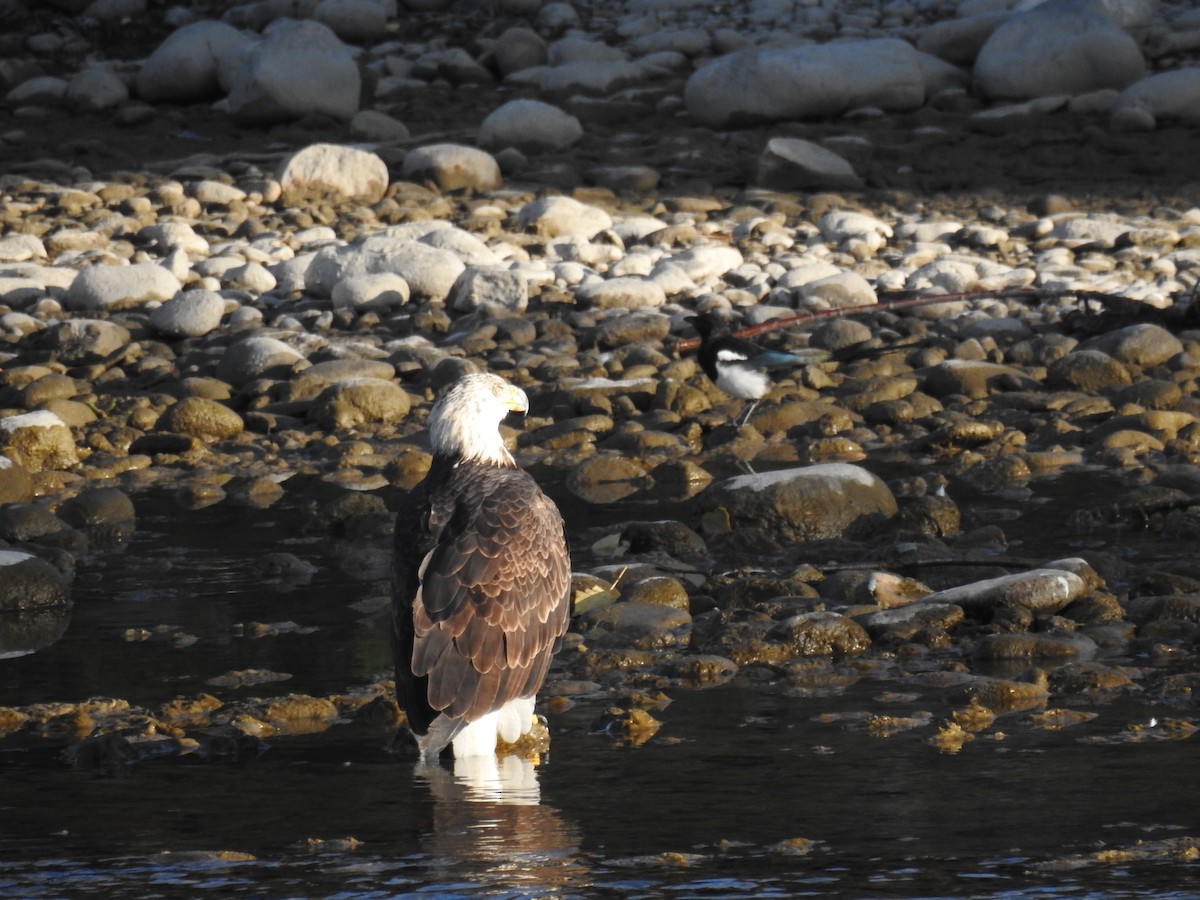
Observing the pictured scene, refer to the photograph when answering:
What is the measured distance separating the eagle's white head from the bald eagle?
8.1 inches

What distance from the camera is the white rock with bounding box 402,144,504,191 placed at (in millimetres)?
16297

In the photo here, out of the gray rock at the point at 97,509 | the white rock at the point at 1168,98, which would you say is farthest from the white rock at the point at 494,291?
the white rock at the point at 1168,98

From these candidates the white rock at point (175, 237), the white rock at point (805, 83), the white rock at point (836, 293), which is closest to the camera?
the white rock at point (836, 293)

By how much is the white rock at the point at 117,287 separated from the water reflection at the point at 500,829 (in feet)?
28.2

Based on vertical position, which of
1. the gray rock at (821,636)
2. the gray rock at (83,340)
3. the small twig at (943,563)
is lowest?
the gray rock at (821,636)

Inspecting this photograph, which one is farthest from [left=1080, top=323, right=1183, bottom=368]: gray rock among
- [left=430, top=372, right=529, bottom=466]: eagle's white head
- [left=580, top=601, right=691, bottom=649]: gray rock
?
[left=430, top=372, right=529, bottom=466]: eagle's white head

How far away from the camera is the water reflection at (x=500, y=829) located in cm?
462

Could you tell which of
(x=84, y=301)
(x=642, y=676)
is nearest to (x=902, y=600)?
(x=642, y=676)

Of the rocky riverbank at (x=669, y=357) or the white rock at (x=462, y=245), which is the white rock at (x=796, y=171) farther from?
the white rock at (x=462, y=245)

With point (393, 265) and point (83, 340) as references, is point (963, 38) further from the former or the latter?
point (83, 340)

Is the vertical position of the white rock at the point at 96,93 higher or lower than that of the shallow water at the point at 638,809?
higher

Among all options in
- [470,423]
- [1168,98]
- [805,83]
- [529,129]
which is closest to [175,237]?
[529,129]

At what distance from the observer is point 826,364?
12.0 metres

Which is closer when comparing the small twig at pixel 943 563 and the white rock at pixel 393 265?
the small twig at pixel 943 563
